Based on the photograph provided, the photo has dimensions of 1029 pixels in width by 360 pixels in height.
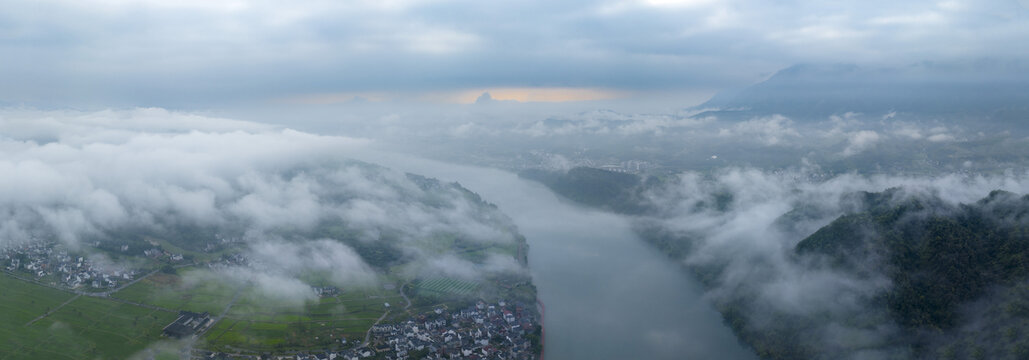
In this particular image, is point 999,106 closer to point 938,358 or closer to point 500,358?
point 938,358

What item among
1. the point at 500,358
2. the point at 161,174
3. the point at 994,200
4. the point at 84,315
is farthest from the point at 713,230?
the point at 161,174

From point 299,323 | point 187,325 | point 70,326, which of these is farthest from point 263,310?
point 70,326

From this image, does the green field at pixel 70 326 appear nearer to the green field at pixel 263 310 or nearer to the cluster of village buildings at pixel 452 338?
the green field at pixel 263 310

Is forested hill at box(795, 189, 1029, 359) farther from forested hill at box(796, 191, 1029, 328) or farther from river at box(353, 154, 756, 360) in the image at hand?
river at box(353, 154, 756, 360)

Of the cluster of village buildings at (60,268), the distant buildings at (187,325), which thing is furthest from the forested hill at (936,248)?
the cluster of village buildings at (60,268)

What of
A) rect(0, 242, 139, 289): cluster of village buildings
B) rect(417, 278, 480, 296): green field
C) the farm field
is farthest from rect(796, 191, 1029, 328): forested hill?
rect(0, 242, 139, 289): cluster of village buildings

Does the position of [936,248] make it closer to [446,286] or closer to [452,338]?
[452,338]
